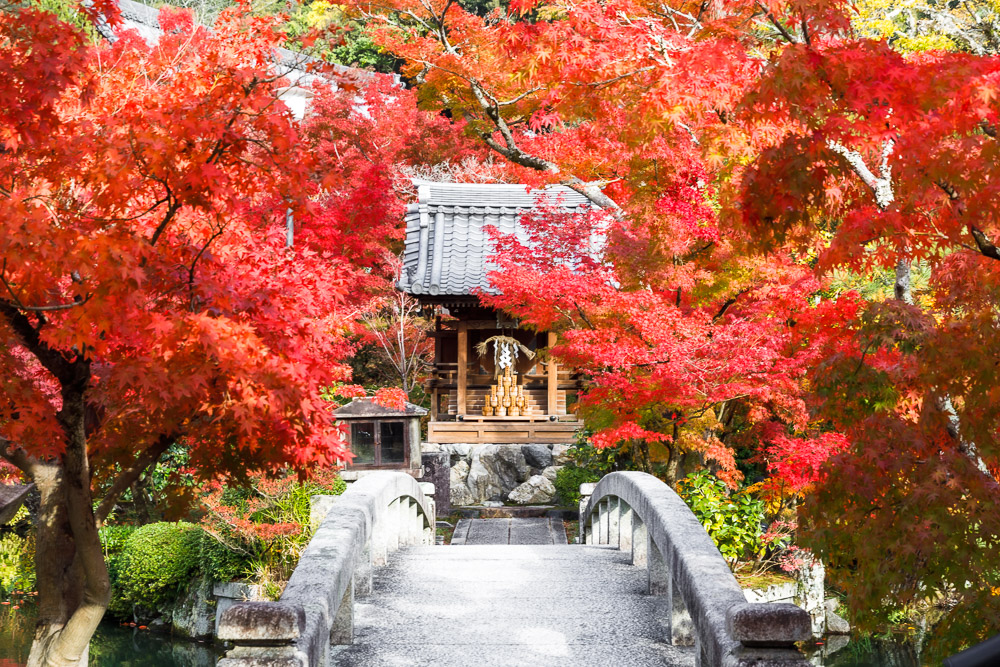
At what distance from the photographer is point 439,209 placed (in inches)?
696

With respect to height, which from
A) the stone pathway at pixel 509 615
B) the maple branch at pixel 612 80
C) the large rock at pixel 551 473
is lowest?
the stone pathway at pixel 509 615

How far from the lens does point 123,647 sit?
11781 millimetres

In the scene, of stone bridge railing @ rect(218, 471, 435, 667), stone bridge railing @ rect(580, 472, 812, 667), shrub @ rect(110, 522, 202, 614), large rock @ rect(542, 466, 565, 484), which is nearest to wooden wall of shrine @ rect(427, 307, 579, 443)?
large rock @ rect(542, 466, 565, 484)

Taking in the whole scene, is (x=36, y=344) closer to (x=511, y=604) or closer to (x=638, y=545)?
(x=511, y=604)

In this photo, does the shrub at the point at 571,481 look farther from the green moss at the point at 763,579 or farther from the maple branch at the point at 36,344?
the maple branch at the point at 36,344

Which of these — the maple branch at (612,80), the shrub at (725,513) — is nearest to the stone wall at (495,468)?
the shrub at (725,513)

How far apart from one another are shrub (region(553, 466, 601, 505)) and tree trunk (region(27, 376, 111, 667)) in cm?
1033

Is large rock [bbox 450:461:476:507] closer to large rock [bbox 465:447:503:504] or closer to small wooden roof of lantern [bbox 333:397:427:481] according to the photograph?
large rock [bbox 465:447:503:504]

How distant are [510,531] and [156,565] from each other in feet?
16.3

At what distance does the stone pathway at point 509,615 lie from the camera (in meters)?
4.99

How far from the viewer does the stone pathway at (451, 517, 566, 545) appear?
12766 mm

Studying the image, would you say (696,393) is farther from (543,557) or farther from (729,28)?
(729,28)

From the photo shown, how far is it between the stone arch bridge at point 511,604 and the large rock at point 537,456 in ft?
26.8

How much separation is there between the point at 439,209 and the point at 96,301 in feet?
45.0
